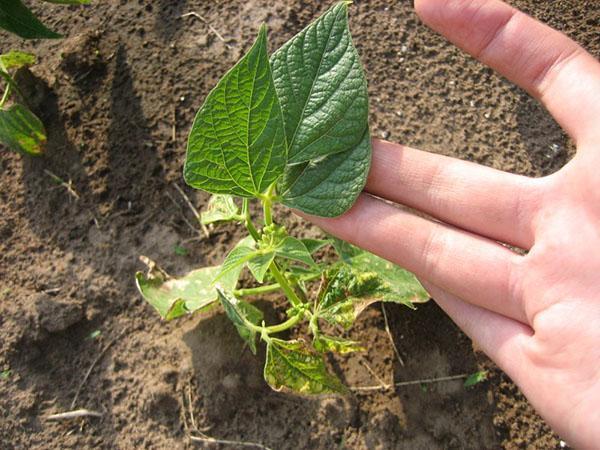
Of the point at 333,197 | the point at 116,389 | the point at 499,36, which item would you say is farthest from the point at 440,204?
the point at 116,389

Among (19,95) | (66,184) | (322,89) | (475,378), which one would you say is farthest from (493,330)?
(19,95)

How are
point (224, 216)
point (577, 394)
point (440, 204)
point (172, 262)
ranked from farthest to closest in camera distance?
point (172, 262) → point (224, 216) → point (440, 204) → point (577, 394)

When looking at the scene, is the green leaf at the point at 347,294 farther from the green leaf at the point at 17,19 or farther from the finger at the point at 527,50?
the green leaf at the point at 17,19

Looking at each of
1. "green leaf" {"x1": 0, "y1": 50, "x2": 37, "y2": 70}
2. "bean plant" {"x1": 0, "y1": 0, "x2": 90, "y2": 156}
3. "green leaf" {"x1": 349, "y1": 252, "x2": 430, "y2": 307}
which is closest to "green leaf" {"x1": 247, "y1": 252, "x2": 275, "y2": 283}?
"green leaf" {"x1": 349, "y1": 252, "x2": 430, "y2": 307}

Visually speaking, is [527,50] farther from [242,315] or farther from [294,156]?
[242,315]

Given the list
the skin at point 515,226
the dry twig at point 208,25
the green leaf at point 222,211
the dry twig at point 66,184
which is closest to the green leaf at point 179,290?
the green leaf at point 222,211

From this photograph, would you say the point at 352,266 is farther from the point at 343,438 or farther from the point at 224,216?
the point at 343,438

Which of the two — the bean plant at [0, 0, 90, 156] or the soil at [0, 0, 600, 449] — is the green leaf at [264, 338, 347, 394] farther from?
the bean plant at [0, 0, 90, 156]
